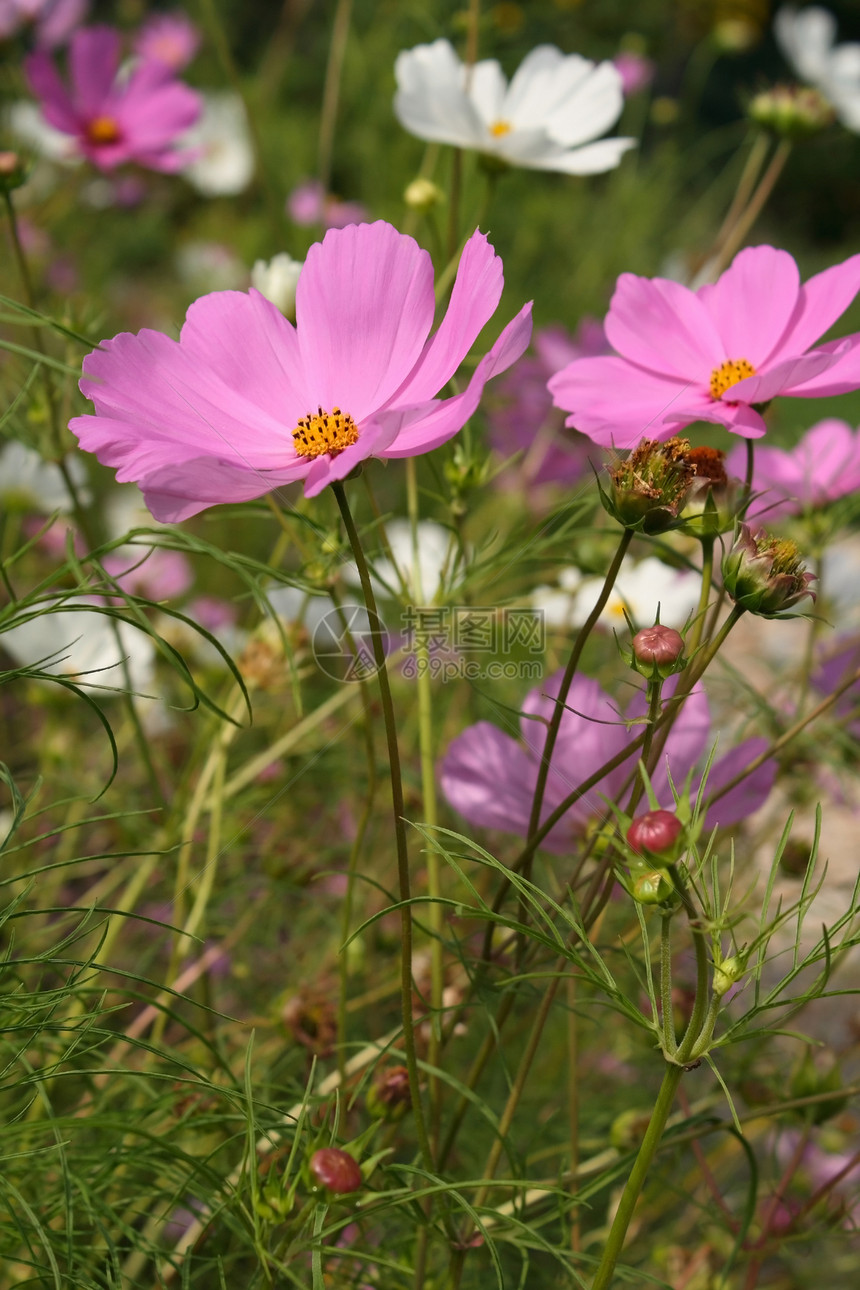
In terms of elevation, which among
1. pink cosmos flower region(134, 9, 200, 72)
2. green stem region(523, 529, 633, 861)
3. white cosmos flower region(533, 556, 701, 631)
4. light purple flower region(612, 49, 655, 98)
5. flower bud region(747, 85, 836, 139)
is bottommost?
green stem region(523, 529, 633, 861)

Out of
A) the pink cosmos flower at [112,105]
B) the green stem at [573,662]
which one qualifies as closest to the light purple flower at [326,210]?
the pink cosmos flower at [112,105]

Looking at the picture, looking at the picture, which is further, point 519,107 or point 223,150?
point 223,150

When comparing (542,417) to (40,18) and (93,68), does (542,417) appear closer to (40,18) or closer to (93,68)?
(93,68)

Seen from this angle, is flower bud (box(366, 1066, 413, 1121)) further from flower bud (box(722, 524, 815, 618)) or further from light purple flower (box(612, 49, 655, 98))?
light purple flower (box(612, 49, 655, 98))

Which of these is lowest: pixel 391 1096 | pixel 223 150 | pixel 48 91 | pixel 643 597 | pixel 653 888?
pixel 391 1096

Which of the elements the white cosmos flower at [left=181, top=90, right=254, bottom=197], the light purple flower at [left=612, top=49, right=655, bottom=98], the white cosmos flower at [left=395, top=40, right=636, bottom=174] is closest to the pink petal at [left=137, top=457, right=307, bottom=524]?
the white cosmos flower at [left=395, top=40, right=636, bottom=174]

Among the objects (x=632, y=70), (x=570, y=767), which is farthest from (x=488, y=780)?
(x=632, y=70)
